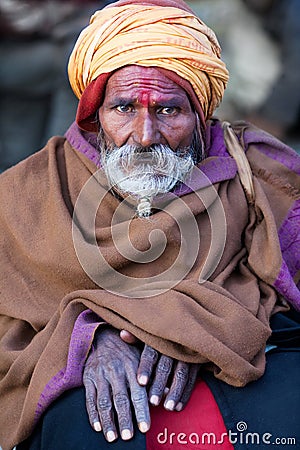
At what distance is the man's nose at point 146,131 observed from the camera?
2.98 metres

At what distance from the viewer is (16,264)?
3.09m

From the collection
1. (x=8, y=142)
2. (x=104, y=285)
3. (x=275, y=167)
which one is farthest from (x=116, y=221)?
(x=8, y=142)

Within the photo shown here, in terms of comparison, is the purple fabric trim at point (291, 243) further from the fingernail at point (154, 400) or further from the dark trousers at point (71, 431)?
the dark trousers at point (71, 431)

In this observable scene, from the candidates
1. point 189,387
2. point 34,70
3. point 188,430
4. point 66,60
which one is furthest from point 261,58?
point 188,430

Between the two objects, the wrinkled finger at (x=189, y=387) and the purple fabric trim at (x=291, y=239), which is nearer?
the wrinkled finger at (x=189, y=387)

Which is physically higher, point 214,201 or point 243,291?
point 214,201

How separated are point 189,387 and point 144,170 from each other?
29.9 inches

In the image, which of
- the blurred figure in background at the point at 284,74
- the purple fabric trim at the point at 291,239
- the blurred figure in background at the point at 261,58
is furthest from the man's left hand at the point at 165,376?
the blurred figure in background at the point at 261,58

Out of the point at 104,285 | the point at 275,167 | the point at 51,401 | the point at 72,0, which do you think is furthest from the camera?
the point at 72,0

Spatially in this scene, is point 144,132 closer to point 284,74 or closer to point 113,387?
point 113,387

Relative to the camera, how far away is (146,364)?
271 cm

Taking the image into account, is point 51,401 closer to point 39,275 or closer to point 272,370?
point 39,275

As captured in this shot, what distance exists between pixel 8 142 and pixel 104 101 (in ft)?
10.2
